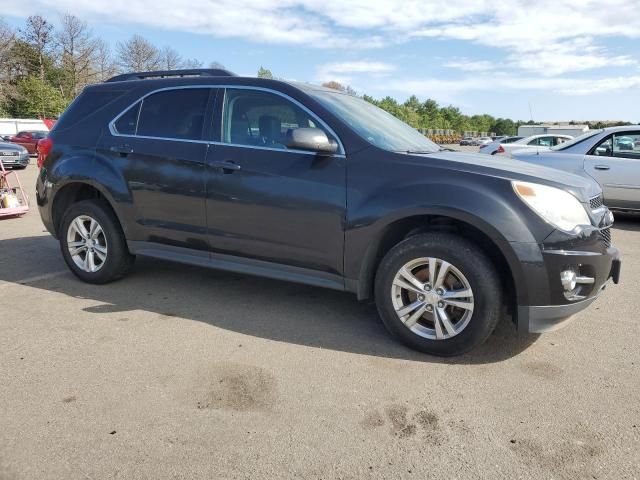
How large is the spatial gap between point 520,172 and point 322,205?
1313 mm

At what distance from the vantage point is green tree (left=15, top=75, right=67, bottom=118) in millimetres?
52938

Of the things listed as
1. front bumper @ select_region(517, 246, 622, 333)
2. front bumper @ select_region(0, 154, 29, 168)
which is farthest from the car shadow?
front bumper @ select_region(0, 154, 29, 168)

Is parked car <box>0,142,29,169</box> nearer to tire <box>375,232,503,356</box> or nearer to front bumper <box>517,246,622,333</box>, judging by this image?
tire <box>375,232,503,356</box>

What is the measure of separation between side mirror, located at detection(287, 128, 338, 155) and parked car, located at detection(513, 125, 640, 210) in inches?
243

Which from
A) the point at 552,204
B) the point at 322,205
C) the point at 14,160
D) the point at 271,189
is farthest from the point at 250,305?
the point at 14,160

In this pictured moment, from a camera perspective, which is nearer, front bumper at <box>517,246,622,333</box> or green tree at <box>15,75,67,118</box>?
front bumper at <box>517,246,622,333</box>

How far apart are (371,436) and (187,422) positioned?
3.07 ft

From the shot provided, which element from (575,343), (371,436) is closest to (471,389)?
(371,436)

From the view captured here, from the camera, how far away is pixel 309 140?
3.53 meters

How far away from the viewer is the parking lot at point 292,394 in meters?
2.36

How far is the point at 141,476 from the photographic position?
7.40 feet

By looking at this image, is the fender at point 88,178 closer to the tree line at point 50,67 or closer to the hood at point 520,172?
the hood at point 520,172

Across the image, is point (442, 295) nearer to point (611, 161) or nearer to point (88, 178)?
point (88, 178)

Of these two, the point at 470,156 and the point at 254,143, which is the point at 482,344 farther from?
the point at 254,143
